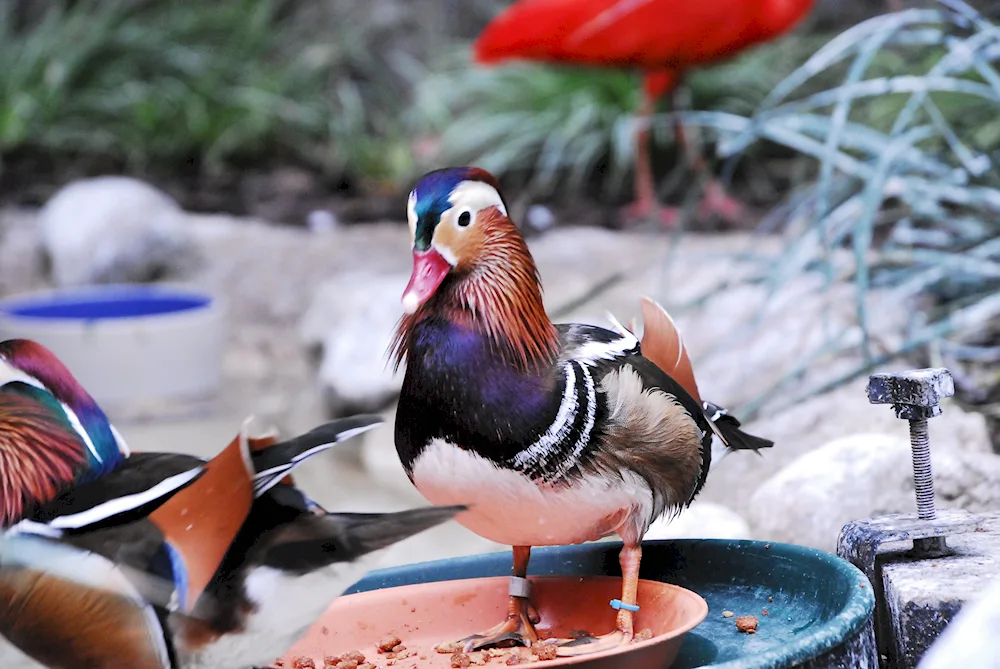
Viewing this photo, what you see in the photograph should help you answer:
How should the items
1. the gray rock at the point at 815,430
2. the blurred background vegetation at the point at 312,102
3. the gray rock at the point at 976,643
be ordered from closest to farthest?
the gray rock at the point at 976,643
the gray rock at the point at 815,430
the blurred background vegetation at the point at 312,102

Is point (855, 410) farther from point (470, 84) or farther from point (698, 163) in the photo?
point (470, 84)

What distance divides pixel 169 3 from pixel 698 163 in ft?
9.88

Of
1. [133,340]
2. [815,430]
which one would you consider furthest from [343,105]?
[815,430]

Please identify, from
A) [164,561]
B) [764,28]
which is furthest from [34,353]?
[764,28]

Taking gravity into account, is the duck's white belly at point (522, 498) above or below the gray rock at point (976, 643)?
above

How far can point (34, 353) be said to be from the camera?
3.15 ft

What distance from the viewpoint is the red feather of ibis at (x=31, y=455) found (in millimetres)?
925

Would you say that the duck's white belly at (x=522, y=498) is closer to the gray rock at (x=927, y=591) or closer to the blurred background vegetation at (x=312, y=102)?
the gray rock at (x=927, y=591)

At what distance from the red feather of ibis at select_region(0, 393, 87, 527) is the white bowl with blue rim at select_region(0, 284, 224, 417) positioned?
2.14 metres

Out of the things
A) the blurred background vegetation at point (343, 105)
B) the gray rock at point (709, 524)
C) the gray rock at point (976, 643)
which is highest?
the blurred background vegetation at point (343, 105)

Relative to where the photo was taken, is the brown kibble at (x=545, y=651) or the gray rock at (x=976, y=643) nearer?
the gray rock at (x=976, y=643)

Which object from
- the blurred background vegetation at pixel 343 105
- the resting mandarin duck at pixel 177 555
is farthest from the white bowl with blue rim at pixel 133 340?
the resting mandarin duck at pixel 177 555

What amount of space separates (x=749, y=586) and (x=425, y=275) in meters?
0.48

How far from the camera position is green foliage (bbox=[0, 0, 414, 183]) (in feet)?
16.6
